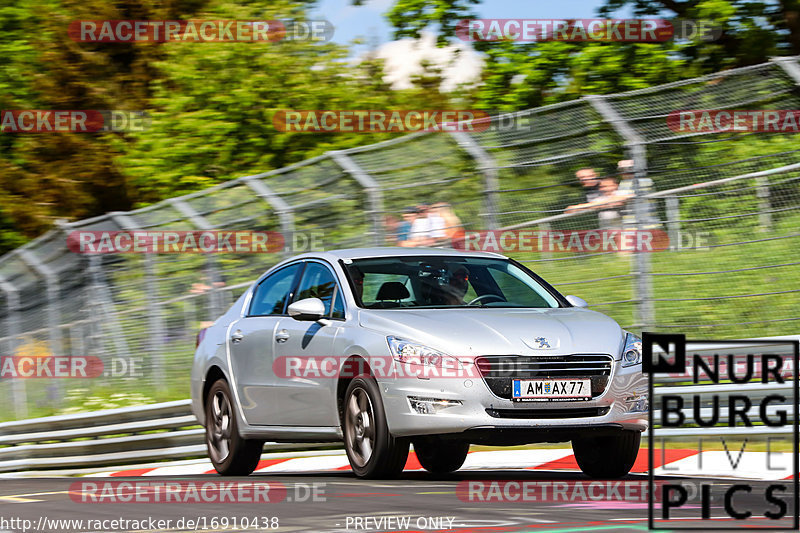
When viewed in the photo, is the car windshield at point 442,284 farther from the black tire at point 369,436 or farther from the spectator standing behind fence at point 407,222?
the spectator standing behind fence at point 407,222

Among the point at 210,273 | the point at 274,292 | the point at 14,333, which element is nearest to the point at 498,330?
Result: the point at 274,292

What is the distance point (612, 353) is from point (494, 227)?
397 centimetres

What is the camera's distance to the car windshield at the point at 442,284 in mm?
9727

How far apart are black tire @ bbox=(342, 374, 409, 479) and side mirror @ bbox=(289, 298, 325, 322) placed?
1.90 feet

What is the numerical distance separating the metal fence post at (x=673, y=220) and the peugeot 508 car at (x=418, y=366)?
1.58m

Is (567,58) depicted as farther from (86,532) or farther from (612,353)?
(86,532)

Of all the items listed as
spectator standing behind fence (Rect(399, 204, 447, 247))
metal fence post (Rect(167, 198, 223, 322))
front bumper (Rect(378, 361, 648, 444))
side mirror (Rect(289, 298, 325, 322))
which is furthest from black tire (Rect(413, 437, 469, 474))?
metal fence post (Rect(167, 198, 223, 322))

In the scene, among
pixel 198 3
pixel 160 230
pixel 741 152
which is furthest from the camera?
pixel 198 3

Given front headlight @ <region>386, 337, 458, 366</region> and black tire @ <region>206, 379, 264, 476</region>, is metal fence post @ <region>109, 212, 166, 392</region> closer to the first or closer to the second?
black tire @ <region>206, 379, 264, 476</region>

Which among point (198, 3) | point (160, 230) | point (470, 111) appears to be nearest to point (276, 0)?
point (198, 3)

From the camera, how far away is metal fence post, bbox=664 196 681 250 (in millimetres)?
11391

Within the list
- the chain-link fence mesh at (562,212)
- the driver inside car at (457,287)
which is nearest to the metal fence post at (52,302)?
the chain-link fence mesh at (562,212)

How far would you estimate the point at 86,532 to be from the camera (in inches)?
274

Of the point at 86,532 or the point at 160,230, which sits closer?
the point at 86,532
